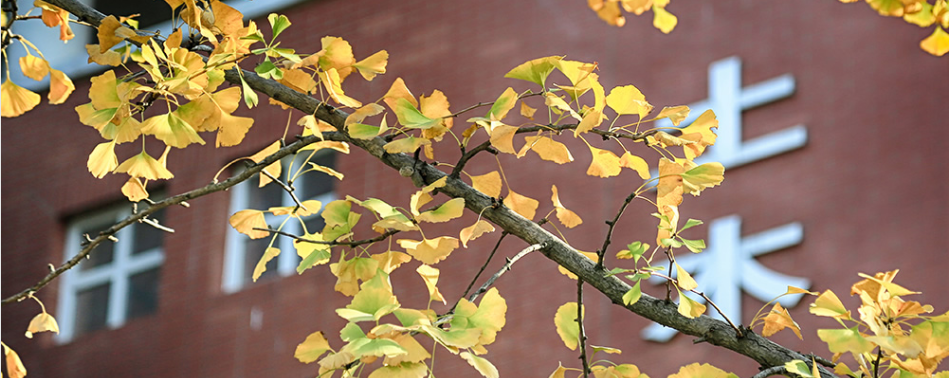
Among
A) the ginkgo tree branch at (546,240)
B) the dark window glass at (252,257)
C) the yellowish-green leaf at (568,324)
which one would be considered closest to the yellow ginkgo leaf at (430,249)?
the ginkgo tree branch at (546,240)

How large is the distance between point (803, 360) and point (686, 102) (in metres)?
6.29

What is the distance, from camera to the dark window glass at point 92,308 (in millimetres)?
10492

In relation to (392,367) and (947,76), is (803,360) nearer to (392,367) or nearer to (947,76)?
(392,367)

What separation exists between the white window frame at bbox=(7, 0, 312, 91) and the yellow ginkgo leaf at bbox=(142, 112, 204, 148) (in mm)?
7795

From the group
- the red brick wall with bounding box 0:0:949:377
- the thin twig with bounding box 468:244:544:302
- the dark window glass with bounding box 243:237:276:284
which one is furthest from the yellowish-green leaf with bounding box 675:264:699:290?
the dark window glass with bounding box 243:237:276:284

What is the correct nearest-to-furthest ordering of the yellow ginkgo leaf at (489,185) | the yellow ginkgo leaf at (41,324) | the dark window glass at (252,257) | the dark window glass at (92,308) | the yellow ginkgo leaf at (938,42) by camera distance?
1. the yellow ginkgo leaf at (489,185)
2. the yellow ginkgo leaf at (938,42)
3. the yellow ginkgo leaf at (41,324)
4. the dark window glass at (252,257)
5. the dark window glass at (92,308)

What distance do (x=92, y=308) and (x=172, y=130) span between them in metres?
9.14

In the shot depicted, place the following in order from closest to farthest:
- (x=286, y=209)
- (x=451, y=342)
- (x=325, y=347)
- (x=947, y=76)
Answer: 1. (x=451, y=342)
2. (x=325, y=347)
3. (x=286, y=209)
4. (x=947, y=76)

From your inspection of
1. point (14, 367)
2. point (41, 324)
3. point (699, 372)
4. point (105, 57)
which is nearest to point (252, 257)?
point (41, 324)

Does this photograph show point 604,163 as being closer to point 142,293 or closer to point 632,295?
point 632,295

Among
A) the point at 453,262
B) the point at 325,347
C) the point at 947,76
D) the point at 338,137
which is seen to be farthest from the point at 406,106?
the point at 453,262

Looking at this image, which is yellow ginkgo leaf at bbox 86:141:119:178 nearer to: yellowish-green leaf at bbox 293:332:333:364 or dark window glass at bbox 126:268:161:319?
yellowish-green leaf at bbox 293:332:333:364

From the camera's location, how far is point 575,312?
7.54 feet

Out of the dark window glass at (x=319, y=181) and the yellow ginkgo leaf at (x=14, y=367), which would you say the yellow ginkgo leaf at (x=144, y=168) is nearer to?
the yellow ginkgo leaf at (x=14, y=367)
